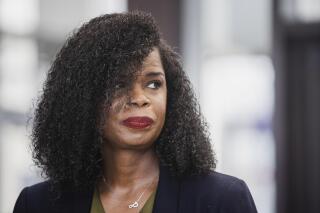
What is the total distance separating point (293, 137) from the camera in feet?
19.4

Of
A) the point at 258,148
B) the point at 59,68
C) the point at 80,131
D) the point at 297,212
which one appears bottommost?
the point at 297,212

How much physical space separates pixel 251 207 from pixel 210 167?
201mm

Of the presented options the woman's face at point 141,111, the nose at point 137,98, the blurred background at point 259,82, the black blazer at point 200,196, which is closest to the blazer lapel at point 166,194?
the black blazer at point 200,196

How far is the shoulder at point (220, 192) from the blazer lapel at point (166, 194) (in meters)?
0.03

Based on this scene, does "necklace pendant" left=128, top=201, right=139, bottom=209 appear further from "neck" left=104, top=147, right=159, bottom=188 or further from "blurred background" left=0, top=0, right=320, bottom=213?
"blurred background" left=0, top=0, right=320, bottom=213

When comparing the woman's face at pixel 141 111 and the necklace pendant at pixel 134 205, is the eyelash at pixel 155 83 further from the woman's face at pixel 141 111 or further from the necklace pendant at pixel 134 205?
the necklace pendant at pixel 134 205

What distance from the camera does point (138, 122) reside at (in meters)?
2.19

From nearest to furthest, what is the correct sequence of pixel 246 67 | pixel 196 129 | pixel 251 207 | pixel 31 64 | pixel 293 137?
pixel 251 207 < pixel 196 129 < pixel 31 64 < pixel 246 67 < pixel 293 137

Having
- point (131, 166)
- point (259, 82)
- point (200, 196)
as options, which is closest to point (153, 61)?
point (131, 166)

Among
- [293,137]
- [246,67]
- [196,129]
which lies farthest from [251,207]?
[293,137]

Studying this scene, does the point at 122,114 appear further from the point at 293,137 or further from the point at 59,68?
the point at 293,137

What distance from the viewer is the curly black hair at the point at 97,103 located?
7.36 ft

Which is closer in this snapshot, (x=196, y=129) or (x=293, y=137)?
(x=196, y=129)

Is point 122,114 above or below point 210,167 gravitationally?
above
